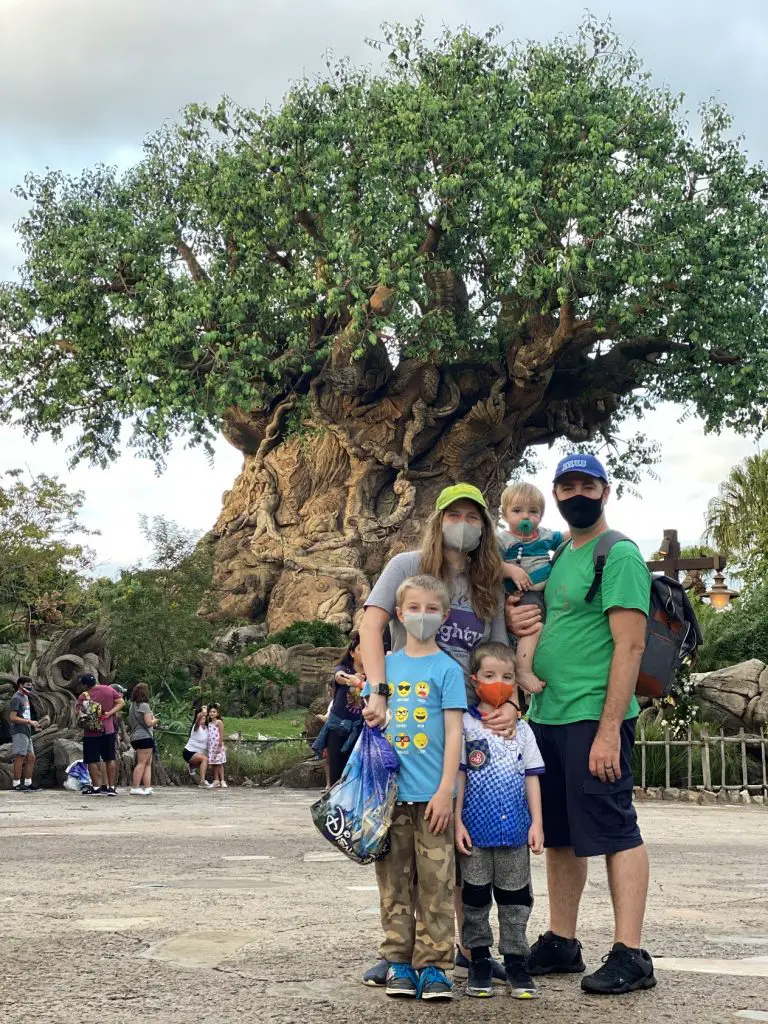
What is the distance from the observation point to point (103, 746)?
1677cm

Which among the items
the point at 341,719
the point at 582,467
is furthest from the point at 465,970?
the point at 341,719

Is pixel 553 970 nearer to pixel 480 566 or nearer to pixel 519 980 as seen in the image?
pixel 519 980

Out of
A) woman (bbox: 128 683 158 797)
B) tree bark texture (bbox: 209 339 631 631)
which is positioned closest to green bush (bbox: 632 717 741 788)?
woman (bbox: 128 683 158 797)

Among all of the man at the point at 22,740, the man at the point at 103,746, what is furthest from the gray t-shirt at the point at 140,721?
the man at the point at 22,740

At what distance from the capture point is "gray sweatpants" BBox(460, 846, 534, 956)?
445 cm

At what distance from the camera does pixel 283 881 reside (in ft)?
23.6

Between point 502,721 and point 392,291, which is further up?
point 392,291

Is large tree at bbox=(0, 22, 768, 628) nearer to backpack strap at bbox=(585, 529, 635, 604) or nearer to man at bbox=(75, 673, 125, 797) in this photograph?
man at bbox=(75, 673, 125, 797)

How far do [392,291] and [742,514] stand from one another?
18.5m

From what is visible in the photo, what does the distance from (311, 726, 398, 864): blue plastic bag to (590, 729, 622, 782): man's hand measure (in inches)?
27.2

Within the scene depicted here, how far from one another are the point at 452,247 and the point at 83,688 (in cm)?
1474

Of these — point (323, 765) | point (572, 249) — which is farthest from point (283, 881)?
point (572, 249)

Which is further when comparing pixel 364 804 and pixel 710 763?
pixel 710 763

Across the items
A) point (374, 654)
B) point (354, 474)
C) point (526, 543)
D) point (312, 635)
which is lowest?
point (374, 654)
